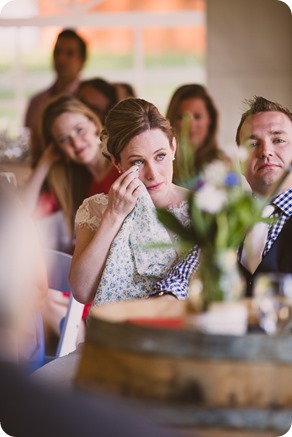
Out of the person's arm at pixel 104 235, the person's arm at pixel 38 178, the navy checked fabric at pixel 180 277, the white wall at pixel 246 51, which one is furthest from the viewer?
the white wall at pixel 246 51

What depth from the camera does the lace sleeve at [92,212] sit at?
2.29m

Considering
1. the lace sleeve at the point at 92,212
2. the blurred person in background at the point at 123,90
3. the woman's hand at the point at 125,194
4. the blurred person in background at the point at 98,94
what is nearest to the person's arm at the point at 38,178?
the blurred person in background at the point at 98,94

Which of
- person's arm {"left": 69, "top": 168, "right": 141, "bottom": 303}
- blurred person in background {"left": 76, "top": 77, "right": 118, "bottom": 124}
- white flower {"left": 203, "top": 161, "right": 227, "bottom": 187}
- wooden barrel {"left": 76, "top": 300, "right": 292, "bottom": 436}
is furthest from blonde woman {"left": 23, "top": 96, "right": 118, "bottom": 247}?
wooden barrel {"left": 76, "top": 300, "right": 292, "bottom": 436}

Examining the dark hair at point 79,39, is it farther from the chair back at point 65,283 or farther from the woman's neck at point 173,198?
the woman's neck at point 173,198

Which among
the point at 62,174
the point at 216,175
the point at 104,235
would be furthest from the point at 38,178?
the point at 216,175

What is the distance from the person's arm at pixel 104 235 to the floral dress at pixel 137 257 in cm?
2

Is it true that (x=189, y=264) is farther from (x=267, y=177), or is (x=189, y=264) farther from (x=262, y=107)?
(x=262, y=107)

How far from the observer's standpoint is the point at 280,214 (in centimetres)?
216

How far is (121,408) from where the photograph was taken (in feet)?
4.44

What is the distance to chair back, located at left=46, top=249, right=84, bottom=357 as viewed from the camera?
111 inches

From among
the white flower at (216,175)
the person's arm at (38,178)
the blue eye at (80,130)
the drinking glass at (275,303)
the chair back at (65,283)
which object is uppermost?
the white flower at (216,175)

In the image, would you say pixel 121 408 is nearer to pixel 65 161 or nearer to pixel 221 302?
pixel 221 302

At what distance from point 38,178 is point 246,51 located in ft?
4.47

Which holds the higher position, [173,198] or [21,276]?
[173,198]
